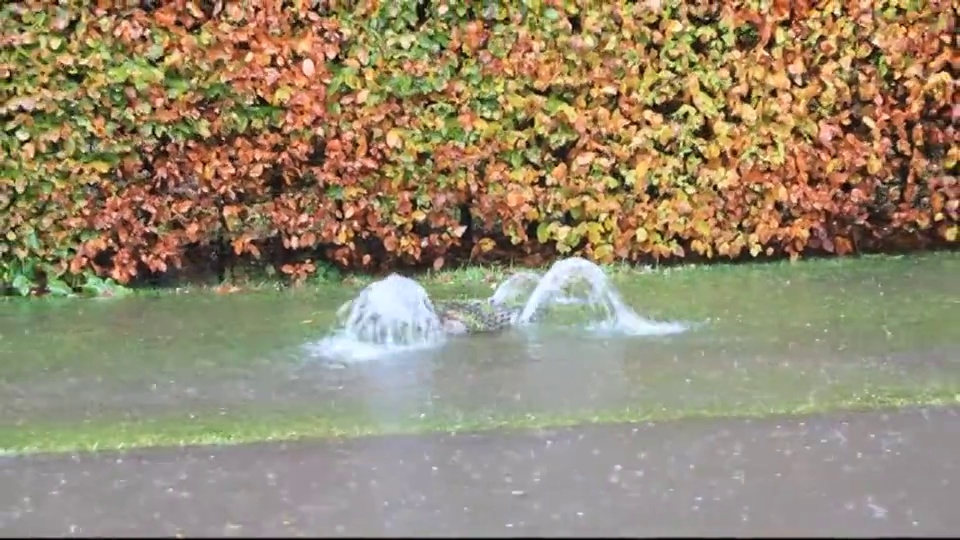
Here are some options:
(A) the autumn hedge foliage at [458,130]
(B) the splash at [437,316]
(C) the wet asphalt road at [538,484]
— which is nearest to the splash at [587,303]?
(B) the splash at [437,316]

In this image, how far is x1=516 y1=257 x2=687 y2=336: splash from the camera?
6566 mm

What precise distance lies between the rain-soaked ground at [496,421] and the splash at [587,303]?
0.53ft

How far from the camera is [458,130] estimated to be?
7.67m

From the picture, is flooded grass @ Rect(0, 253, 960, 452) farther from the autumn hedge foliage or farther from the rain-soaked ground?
the autumn hedge foliage

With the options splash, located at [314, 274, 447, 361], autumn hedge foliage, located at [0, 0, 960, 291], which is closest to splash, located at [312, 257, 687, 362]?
splash, located at [314, 274, 447, 361]

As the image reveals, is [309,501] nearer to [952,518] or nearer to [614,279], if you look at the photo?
[952,518]

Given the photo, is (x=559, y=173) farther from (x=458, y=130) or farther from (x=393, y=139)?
(x=393, y=139)

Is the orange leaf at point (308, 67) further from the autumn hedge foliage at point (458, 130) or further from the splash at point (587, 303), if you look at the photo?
the splash at point (587, 303)

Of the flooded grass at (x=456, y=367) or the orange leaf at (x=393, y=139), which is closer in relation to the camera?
the flooded grass at (x=456, y=367)

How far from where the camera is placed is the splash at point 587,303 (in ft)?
21.5

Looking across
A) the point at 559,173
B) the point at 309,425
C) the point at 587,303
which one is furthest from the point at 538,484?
the point at 559,173

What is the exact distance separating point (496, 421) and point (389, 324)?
154 centimetres

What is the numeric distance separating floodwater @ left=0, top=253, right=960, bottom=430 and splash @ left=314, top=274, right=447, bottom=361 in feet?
0.48

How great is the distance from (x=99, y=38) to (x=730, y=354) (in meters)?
3.61
